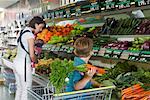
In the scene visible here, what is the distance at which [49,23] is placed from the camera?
7176 mm

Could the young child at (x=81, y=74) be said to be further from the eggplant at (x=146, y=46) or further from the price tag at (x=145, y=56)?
the eggplant at (x=146, y=46)

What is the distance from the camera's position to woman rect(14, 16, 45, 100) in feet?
14.3

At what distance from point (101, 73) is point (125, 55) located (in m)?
0.64

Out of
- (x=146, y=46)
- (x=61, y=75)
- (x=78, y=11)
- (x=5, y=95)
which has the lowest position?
(x=5, y=95)

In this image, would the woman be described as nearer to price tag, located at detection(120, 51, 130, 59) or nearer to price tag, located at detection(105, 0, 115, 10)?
price tag, located at detection(105, 0, 115, 10)

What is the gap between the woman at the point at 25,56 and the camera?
435 centimetres

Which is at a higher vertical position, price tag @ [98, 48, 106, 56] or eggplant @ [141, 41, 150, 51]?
eggplant @ [141, 41, 150, 51]

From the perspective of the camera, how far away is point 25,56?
4.43m

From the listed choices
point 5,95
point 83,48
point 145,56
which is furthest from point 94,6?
point 5,95

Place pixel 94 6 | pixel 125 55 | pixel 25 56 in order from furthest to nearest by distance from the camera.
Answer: pixel 25 56, pixel 94 6, pixel 125 55

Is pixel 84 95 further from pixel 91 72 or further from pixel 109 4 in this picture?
pixel 109 4

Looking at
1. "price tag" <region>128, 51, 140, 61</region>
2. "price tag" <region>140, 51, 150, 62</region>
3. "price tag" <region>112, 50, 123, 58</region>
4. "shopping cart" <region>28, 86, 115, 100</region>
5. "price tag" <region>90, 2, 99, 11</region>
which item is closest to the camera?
"shopping cart" <region>28, 86, 115, 100</region>

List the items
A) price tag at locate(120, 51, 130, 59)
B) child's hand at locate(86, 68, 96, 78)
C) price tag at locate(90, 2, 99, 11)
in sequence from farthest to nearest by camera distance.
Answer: price tag at locate(90, 2, 99, 11), price tag at locate(120, 51, 130, 59), child's hand at locate(86, 68, 96, 78)

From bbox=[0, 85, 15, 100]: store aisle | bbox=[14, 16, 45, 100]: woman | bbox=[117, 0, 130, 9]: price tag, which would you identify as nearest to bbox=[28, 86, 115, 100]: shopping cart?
bbox=[117, 0, 130, 9]: price tag
